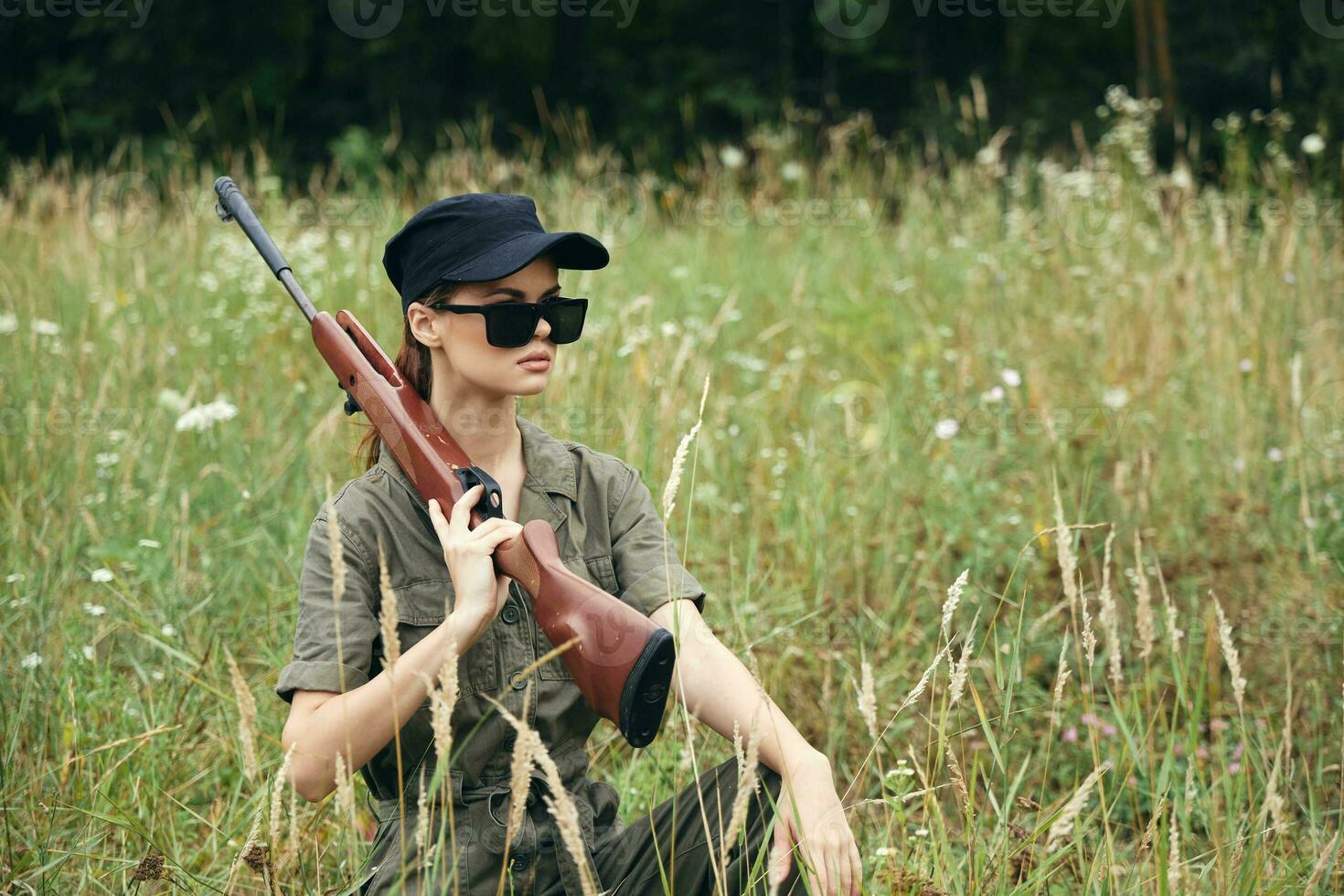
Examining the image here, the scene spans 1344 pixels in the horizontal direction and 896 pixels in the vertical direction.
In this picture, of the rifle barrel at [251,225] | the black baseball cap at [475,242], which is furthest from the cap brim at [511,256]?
the rifle barrel at [251,225]

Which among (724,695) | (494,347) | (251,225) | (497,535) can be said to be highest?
(251,225)

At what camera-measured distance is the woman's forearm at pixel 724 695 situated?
1630 mm

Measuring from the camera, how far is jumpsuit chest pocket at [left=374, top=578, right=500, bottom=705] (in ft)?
5.84

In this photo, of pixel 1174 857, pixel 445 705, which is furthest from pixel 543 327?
pixel 1174 857

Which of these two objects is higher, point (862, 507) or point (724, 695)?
point (724, 695)

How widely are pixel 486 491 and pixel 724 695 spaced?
467 mm

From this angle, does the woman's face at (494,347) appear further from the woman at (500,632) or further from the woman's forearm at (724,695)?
the woman's forearm at (724,695)

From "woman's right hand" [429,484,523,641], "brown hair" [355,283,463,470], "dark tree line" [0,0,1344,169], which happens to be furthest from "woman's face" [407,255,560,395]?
"dark tree line" [0,0,1344,169]

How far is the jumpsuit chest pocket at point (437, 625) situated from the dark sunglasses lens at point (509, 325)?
390 millimetres

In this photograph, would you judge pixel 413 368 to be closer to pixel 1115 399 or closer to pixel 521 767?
pixel 521 767

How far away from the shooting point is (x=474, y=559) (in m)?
1.56

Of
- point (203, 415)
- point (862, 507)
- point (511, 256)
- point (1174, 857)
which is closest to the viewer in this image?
point (1174, 857)

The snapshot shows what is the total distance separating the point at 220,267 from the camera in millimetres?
5102

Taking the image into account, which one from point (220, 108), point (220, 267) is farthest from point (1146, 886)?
point (220, 108)
